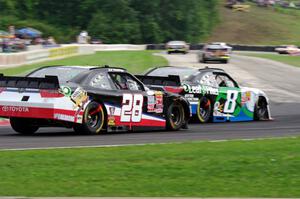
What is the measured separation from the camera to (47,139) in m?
13.5

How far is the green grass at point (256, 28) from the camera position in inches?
3903

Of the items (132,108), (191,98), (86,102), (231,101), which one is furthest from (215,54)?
(86,102)

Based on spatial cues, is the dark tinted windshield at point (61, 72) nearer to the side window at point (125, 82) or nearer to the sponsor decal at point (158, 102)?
the side window at point (125, 82)

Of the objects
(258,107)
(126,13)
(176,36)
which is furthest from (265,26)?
(258,107)

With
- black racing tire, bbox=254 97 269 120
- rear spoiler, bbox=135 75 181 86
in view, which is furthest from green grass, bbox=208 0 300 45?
rear spoiler, bbox=135 75 181 86

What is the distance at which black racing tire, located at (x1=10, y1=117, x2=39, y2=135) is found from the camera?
48.5 ft

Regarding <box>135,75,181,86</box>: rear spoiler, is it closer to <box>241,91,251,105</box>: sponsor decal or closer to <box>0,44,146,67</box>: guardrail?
<box>241,91,251,105</box>: sponsor decal

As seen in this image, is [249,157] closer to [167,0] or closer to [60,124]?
[60,124]

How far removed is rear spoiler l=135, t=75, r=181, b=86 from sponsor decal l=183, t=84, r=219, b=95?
0.73 ft

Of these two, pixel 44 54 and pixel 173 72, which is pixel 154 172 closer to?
pixel 173 72

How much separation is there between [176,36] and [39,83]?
262ft

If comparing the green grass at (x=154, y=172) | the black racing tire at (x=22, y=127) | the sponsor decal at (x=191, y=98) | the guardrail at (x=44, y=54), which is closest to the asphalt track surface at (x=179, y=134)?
the black racing tire at (x=22, y=127)

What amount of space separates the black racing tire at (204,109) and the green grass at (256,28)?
79.3 meters

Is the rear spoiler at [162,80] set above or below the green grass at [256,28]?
below
